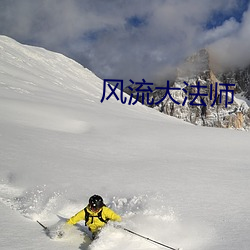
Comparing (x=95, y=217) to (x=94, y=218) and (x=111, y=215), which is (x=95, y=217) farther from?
(x=111, y=215)

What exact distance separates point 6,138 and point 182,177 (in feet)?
21.9

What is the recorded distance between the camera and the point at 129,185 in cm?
762

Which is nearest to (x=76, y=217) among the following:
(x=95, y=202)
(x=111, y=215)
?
(x=95, y=202)

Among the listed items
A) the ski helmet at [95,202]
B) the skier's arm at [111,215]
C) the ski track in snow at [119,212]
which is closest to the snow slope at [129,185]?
the ski track in snow at [119,212]

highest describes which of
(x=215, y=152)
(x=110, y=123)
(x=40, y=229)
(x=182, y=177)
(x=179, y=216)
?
(x=110, y=123)

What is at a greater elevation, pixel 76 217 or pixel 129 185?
pixel 129 185

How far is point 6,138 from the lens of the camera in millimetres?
10977

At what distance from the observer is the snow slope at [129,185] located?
5.22m

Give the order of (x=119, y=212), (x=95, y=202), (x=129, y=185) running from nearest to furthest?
(x=95, y=202) → (x=119, y=212) → (x=129, y=185)


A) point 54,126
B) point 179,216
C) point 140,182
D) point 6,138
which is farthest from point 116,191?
point 54,126

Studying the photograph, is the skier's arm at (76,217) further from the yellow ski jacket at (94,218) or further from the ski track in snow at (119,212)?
the ski track in snow at (119,212)

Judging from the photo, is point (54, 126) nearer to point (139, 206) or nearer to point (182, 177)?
point (182, 177)

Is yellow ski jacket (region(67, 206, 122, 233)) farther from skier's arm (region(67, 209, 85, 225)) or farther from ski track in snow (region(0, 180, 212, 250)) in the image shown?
ski track in snow (region(0, 180, 212, 250))

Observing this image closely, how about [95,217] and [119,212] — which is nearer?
[95,217]
